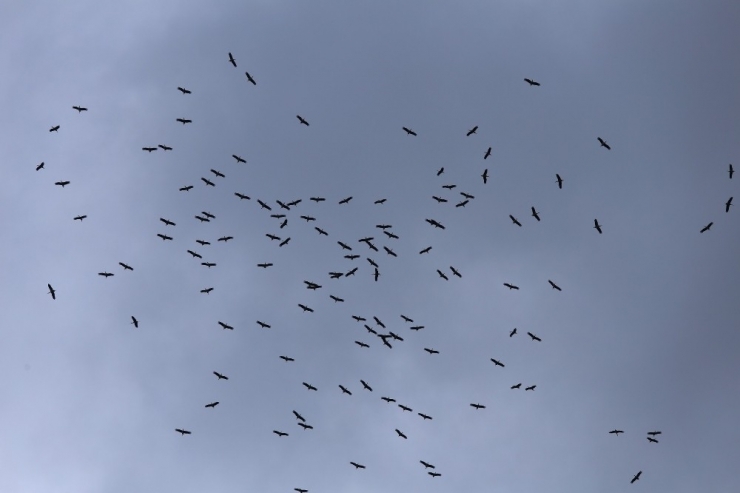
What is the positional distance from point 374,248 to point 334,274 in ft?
26.7

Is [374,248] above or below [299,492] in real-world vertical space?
above

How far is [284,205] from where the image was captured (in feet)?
409

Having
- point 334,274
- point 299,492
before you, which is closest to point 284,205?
point 334,274

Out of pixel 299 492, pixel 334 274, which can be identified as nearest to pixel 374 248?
pixel 334 274

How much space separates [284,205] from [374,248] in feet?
49.5

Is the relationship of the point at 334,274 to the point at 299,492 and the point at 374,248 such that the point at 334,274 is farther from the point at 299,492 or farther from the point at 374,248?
the point at 299,492

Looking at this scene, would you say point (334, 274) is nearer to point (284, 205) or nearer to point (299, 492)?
point (284, 205)

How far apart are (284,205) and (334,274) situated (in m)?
12.2

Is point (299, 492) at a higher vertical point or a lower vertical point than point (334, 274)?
lower

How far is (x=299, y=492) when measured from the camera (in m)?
128

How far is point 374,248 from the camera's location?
5098 inches

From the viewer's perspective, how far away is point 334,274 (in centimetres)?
12512
